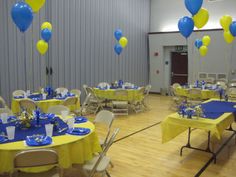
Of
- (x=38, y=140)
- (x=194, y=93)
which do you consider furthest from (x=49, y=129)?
(x=194, y=93)

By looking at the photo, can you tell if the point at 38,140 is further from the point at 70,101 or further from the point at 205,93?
the point at 205,93

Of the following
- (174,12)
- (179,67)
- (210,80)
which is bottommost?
(210,80)

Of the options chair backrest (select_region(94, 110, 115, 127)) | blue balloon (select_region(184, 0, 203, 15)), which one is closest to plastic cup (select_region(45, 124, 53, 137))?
chair backrest (select_region(94, 110, 115, 127))

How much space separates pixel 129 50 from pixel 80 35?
342 cm

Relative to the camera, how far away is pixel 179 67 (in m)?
13.7

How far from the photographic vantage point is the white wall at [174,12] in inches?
476

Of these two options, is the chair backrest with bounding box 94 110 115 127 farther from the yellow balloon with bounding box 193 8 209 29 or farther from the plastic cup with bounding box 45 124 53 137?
the yellow balloon with bounding box 193 8 209 29

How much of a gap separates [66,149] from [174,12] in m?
12.1

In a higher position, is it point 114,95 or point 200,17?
point 200,17

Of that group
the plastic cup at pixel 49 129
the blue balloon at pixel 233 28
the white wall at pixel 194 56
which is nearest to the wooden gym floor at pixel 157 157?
the plastic cup at pixel 49 129

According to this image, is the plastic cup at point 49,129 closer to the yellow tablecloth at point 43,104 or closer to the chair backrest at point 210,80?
the yellow tablecloth at point 43,104

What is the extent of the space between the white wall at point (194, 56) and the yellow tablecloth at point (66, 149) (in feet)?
33.0

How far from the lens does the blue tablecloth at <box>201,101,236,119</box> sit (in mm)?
4738

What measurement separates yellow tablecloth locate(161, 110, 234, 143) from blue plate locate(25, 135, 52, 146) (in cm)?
219
